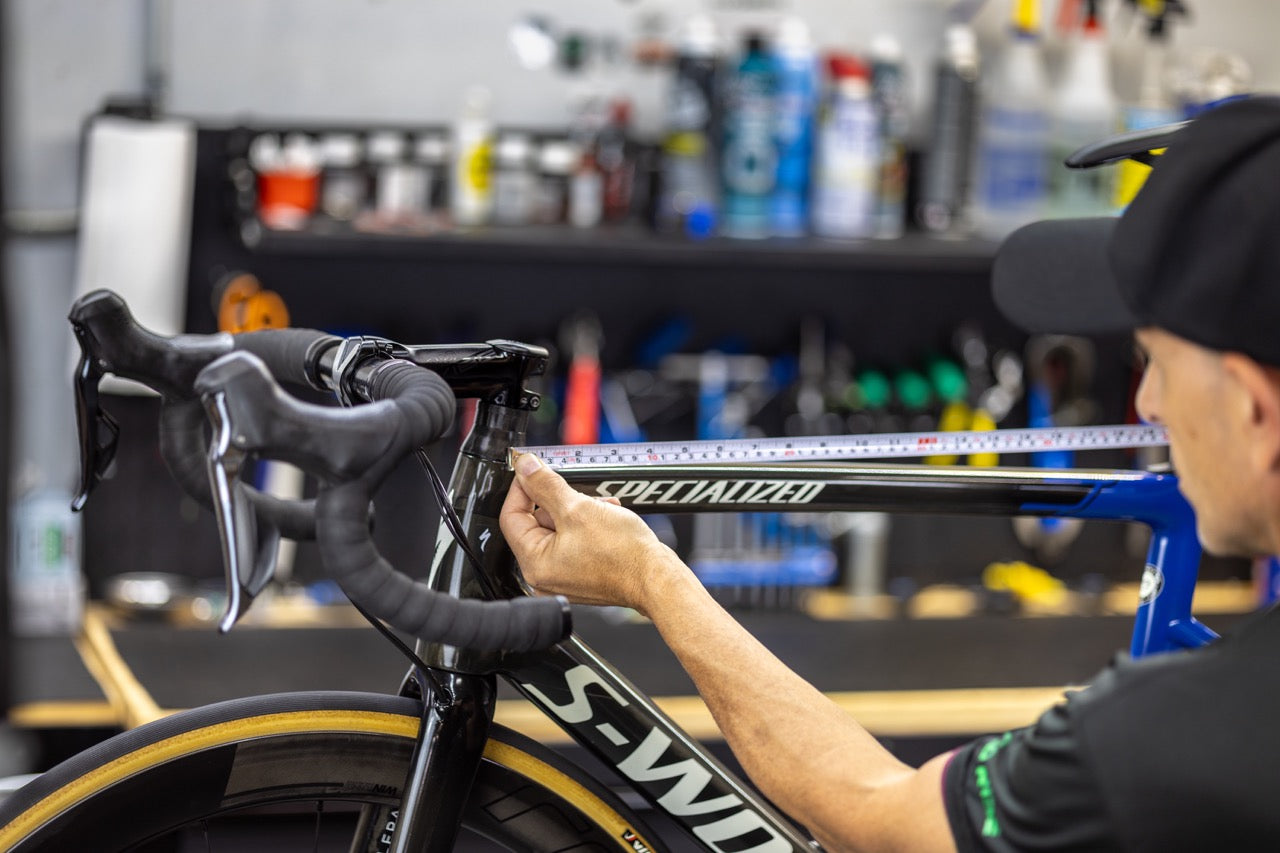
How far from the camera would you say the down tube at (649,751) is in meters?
0.93

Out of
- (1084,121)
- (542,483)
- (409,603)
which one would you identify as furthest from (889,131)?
(409,603)

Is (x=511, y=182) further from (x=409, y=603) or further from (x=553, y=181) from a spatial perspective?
(x=409, y=603)

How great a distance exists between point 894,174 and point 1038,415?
494 millimetres

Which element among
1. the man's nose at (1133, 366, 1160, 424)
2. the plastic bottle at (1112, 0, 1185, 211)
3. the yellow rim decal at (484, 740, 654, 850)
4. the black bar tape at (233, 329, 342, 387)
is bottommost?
the yellow rim decal at (484, 740, 654, 850)

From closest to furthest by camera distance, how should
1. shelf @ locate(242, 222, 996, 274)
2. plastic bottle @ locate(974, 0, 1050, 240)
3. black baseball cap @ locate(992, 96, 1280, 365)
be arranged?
1. black baseball cap @ locate(992, 96, 1280, 365)
2. shelf @ locate(242, 222, 996, 274)
3. plastic bottle @ locate(974, 0, 1050, 240)

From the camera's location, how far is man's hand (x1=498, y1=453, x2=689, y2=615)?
2.92 feet

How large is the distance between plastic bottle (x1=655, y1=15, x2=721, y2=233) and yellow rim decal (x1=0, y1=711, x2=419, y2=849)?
51.5 inches

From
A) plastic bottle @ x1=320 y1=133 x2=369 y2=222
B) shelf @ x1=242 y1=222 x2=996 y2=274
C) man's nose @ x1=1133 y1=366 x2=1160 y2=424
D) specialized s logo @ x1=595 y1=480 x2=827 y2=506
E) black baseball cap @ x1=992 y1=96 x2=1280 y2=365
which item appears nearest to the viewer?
black baseball cap @ x1=992 y1=96 x2=1280 y2=365

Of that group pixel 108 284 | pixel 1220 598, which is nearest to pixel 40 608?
pixel 108 284

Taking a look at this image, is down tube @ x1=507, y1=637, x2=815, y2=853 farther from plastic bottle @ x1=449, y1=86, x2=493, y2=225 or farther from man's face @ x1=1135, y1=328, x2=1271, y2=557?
plastic bottle @ x1=449, y1=86, x2=493, y2=225

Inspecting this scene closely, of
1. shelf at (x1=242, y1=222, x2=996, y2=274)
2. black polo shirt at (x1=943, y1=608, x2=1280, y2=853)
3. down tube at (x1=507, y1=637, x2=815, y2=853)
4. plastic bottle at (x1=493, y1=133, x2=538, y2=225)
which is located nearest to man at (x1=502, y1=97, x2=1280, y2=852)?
black polo shirt at (x1=943, y1=608, x2=1280, y2=853)

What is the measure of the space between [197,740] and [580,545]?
266mm

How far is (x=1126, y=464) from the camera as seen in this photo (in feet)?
8.04

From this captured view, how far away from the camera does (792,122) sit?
6.94 feet
